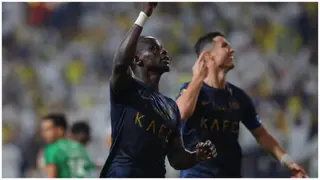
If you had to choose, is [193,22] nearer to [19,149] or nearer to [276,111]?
[276,111]

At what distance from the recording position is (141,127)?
442cm

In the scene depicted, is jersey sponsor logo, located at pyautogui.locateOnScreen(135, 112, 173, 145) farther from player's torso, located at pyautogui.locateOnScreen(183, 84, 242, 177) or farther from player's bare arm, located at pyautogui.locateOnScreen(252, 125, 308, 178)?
player's bare arm, located at pyautogui.locateOnScreen(252, 125, 308, 178)

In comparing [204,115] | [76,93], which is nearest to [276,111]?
[76,93]

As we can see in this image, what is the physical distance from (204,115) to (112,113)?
136 cm

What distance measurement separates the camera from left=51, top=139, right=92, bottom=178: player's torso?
7278mm

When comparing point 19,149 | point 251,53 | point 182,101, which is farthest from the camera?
point 251,53

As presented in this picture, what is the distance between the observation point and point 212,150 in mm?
4344

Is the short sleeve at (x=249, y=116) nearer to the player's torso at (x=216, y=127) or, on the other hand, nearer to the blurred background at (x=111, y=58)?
the player's torso at (x=216, y=127)

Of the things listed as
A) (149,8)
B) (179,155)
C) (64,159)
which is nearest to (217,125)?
(179,155)

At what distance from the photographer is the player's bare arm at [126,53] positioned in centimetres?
415

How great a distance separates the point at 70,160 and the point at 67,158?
5cm

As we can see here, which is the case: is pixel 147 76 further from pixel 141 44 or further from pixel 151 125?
pixel 151 125

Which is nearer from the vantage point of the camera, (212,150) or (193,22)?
(212,150)

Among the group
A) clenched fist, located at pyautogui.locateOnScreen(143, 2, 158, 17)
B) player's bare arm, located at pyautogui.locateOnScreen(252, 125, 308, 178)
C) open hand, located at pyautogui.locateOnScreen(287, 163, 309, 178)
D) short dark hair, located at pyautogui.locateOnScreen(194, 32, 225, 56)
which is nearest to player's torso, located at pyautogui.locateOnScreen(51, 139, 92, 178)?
short dark hair, located at pyautogui.locateOnScreen(194, 32, 225, 56)
